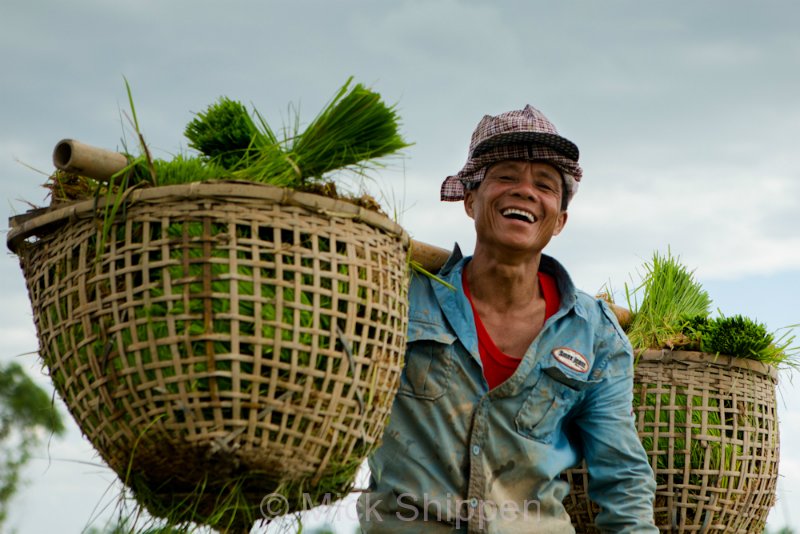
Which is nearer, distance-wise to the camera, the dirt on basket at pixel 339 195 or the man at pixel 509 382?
the dirt on basket at pixel 339 195

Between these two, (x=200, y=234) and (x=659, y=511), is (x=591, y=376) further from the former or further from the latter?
(x=200, y=234)

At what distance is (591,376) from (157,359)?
167 cm

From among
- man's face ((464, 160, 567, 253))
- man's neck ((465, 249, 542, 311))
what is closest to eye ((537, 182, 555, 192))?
man's face ((464, 160, 567, 253))

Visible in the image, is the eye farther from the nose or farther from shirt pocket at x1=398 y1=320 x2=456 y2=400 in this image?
shirt pocket at x1=398 y1=320 x2=456 y2=400

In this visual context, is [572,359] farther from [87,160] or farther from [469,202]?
[87,160]

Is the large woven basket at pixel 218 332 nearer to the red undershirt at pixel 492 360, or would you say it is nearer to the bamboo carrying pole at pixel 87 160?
the bamboo carrying pole at pixel 87 160

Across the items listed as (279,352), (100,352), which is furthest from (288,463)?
(100,352)

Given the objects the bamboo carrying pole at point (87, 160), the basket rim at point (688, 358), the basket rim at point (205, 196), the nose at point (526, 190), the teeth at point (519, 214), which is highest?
the nose at point (526, 190)

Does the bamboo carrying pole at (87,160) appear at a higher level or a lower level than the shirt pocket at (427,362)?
higher

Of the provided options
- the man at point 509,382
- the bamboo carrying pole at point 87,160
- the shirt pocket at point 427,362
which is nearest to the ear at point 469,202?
the man at point 509,382

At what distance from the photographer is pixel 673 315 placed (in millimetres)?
3773

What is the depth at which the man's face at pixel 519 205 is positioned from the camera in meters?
2.96

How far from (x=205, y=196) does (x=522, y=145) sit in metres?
1.39

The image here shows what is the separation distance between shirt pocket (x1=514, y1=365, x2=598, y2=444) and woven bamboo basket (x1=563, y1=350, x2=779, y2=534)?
1.86 ft
